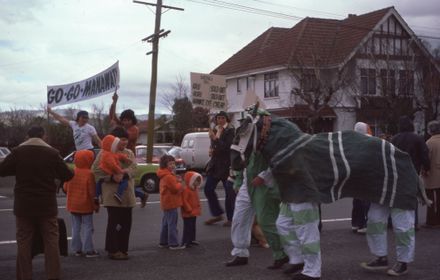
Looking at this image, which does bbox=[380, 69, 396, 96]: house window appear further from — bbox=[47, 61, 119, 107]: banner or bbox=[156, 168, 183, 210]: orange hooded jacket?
bbox=[156, 168, 183, 210]: orange hooded jacket

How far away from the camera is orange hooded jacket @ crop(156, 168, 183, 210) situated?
816 centimetres

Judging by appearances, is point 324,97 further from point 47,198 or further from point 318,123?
point 47,198

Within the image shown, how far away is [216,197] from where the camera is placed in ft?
33.4

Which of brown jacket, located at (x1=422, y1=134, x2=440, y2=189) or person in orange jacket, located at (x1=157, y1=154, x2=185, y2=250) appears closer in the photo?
person in orange jacket, located at (x1=157, y1=154, x2=185, y2=250)

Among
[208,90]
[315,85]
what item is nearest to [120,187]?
[208,90]

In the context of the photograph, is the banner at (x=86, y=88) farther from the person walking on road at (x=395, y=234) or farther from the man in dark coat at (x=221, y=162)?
the person walking on road at (x=395, y=234)

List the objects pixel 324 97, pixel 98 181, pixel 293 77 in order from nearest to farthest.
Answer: pixel 98 181
pixel 324 97
pixel 293 77

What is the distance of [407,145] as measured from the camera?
9523 mm

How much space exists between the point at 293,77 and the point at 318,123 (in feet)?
10.2

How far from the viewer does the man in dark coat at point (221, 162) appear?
9508 mm

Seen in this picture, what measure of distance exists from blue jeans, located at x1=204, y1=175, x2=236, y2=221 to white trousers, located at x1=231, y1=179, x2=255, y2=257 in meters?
2.44

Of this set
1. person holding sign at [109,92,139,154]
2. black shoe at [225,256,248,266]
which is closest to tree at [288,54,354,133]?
person holding sign at [109,92,139,154]

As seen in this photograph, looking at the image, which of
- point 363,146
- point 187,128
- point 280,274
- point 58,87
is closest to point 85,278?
point 280,274

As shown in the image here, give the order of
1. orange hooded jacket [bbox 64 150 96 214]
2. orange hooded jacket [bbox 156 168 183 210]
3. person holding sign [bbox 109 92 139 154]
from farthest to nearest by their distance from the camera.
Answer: person holding sign [bbox 109 92 139 154] < orange hooded jacket [bbox 156 168 183 210] < orange hooded jacket [bbox 64 150 96 214]
